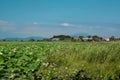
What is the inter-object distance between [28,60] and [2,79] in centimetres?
385

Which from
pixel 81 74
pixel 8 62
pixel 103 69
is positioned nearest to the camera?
pixel 81 74

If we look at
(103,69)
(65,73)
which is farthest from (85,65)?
(65,73)

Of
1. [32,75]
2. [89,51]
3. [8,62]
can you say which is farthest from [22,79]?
[89,51]

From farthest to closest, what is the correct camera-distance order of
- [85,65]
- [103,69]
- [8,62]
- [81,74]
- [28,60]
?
[28,60], [8,62], [85,65], [103,69], [81,74]

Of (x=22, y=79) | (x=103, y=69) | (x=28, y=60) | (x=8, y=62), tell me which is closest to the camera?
(x=22, y=79)

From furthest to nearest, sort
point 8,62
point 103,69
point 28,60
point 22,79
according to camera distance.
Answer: point 28,60
point 8,62
point 103,69
point 22,79

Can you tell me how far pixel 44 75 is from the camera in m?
9.02

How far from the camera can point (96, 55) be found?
12.0 meters

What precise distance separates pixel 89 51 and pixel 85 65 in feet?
4.73

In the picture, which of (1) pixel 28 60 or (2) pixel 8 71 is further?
(1) pixel 28 60

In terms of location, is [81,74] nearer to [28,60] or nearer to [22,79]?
[22,79]

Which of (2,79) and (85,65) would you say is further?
(85,65)

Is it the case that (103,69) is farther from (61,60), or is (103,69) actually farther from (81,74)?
(61,60)

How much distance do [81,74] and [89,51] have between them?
3.02 metres
